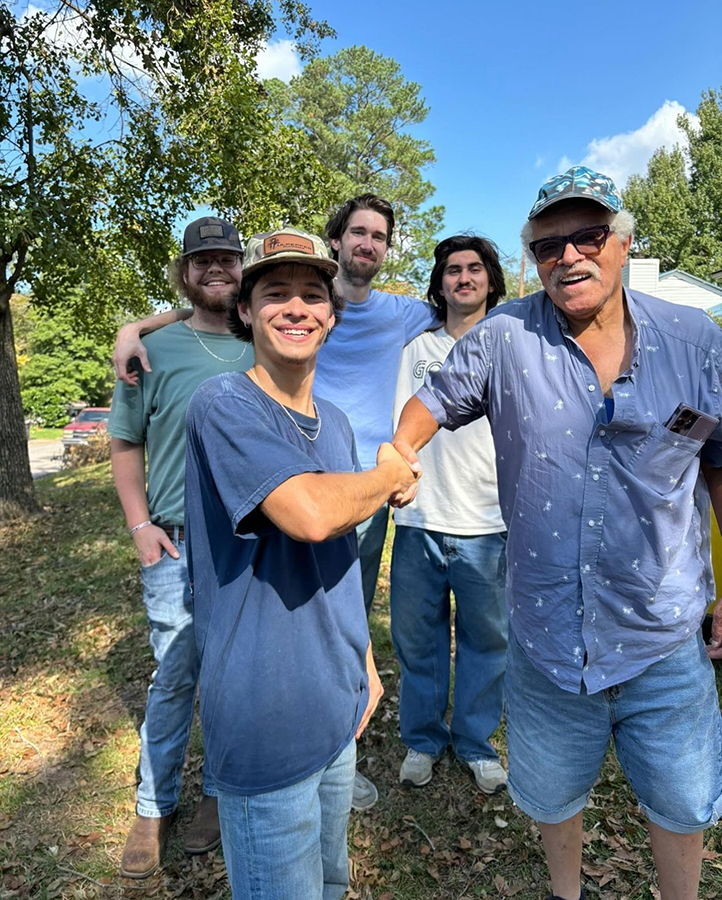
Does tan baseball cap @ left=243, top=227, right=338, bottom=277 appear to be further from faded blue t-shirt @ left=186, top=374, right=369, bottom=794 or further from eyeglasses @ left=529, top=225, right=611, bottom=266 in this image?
eyeglasses @ left=529, top=225, right=611, bottom=266

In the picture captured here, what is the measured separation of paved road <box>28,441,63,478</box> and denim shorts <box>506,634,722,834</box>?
684 inches

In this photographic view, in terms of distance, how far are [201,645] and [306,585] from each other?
326 millimetres

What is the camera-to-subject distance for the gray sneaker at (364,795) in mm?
3088

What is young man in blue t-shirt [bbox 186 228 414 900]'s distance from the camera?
1475mm

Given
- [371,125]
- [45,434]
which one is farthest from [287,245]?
[45,434]

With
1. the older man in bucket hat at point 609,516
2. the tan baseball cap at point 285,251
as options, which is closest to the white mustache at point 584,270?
the older man in bucket hat at point 609,516

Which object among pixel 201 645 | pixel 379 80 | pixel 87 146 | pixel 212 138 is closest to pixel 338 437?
pixel 201 645

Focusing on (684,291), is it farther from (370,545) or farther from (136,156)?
(370,545)

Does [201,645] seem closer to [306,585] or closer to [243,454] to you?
[306,585]

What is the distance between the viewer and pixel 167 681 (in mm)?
2678

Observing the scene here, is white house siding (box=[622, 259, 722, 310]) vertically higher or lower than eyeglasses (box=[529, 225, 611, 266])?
higher

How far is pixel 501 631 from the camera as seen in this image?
3.09m

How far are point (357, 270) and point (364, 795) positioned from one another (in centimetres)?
266

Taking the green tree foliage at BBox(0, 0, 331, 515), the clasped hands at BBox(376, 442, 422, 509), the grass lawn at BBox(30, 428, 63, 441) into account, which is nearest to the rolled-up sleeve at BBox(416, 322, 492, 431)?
the clasped hands at BBox(376, 442, 422, 509)
